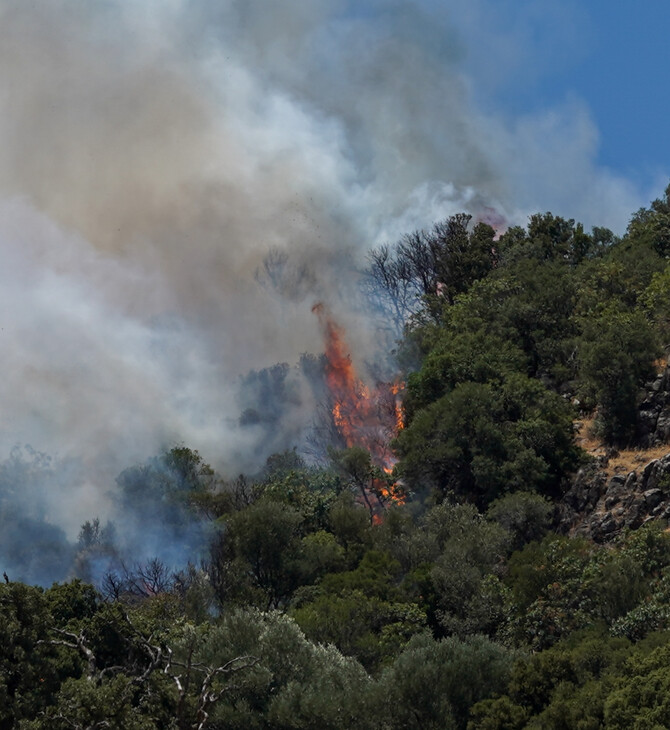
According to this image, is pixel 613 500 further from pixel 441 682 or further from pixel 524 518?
pixel 441 682

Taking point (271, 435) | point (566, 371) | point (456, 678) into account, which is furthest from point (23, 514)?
point (456, 678)

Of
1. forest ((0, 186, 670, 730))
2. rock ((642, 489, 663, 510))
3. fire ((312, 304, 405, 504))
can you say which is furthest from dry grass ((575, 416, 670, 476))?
fire ((312, 304, 405, 504))

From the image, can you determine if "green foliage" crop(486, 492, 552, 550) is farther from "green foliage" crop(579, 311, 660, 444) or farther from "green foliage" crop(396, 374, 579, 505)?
"green foliage" crop(579, 311, 660, 444)

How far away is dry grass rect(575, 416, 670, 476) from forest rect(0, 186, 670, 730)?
211mm

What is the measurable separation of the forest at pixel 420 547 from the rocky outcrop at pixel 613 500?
0.76 feet

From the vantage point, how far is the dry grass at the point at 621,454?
75.7m

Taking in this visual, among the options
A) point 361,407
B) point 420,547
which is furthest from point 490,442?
point 361,407

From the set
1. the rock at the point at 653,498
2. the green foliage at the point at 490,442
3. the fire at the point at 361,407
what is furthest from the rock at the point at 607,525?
the fire at the point at 361,407

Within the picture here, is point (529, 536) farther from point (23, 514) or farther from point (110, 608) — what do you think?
point (23, 514)

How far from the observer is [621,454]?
3088 inches

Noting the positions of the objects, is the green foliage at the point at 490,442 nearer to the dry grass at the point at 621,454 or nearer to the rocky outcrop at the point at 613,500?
the dry grass at the point at 621,454

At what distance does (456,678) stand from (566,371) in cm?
3771

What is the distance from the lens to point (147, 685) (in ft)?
142

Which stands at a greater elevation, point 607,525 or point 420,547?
point 420,547
